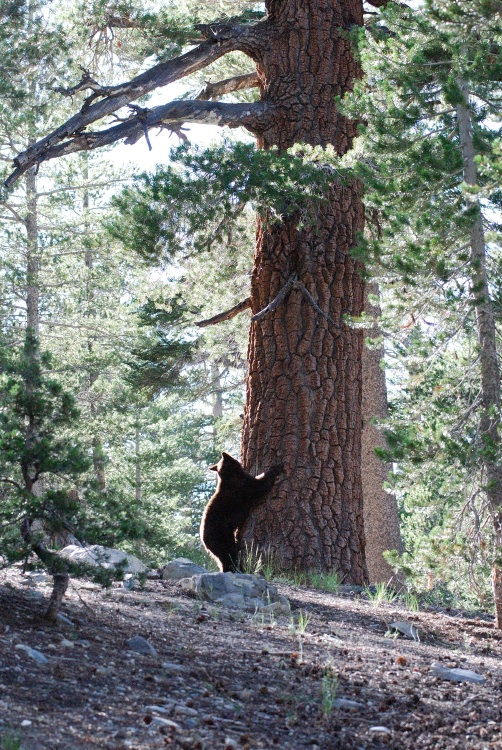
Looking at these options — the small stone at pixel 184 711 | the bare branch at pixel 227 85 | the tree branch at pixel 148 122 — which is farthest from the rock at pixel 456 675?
the bare branch at pixel 227 85

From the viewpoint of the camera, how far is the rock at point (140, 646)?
4363 mm

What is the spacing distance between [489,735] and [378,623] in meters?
2.27

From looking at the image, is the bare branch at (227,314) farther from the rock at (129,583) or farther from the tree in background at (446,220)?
the rock at (129,583)

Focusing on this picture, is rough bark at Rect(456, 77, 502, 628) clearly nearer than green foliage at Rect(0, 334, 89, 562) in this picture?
No

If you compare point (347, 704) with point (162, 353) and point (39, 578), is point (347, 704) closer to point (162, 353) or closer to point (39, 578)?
point (39, 578)

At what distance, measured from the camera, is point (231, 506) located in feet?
25.9

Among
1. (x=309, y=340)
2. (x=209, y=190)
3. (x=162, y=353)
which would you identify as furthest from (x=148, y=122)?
(x=162, y=353)

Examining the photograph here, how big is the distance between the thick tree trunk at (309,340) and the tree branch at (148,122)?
1.18 feet

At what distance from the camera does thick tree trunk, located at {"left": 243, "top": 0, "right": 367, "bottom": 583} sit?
26.0 feet

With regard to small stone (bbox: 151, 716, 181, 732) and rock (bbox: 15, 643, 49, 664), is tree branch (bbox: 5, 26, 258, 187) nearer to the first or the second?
rock (bbox: 15, 643, 49, 664)

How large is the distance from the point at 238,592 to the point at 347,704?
7.29 feet

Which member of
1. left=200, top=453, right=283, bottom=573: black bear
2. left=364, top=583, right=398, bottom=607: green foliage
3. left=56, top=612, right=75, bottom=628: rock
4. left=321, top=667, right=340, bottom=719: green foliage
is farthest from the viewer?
left=200, top=453, right=283, bottom=573: black bear

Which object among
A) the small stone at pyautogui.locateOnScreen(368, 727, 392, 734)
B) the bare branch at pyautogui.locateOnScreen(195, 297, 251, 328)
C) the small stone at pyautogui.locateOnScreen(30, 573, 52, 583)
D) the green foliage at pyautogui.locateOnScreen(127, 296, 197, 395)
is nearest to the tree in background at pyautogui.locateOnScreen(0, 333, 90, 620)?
the small stone at pyautogui.locateOnScreen(30, 573, 52, 583)

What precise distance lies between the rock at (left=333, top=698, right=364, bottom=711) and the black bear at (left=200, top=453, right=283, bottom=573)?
12.5 ft
